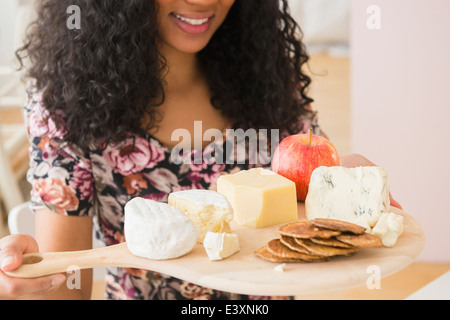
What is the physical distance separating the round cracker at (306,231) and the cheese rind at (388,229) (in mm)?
77

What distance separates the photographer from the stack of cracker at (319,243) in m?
0.71

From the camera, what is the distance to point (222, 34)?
1375 millimetres

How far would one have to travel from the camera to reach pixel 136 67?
1176 millimetres

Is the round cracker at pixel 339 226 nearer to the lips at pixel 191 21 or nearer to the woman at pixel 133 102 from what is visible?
the woman at pixel 133 102

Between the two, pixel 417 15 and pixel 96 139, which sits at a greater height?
pixel 417 15

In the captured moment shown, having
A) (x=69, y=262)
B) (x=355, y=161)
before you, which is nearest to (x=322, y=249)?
(x=69, y=262)

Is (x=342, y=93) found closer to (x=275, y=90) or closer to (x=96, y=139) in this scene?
(x=275, y=90)

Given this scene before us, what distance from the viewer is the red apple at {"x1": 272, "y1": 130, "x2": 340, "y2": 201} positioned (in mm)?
956

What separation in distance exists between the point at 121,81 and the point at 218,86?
27 centimetres

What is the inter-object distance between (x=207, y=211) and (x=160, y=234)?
9cm

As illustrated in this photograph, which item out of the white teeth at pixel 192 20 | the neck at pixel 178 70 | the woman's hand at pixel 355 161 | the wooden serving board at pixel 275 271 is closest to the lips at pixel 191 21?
the white teeth at pixel 192 20

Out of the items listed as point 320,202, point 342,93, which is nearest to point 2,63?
point 342,93

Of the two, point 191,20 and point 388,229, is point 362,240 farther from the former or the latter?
point 191,20
